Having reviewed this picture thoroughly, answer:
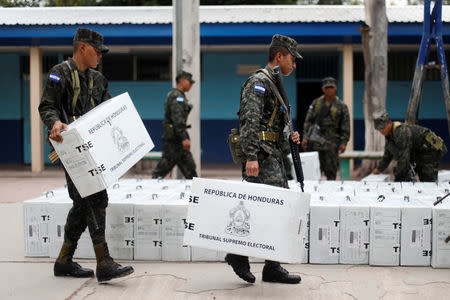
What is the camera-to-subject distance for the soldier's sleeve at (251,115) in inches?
174

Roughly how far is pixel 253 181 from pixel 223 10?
36.5ft

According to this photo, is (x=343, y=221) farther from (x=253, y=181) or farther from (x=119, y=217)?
(x=119, y=217)

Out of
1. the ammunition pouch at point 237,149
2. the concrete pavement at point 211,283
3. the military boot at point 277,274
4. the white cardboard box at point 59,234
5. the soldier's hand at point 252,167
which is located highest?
the ammunition pouch at point 237,149

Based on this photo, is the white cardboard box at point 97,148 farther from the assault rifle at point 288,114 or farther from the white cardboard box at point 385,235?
the white cardboard box at point 385,235

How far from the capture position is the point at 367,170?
40.3 feet

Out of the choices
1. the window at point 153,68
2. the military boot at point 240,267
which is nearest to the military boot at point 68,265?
the military boot at point 240,267

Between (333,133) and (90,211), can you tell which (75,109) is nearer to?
(90,211)

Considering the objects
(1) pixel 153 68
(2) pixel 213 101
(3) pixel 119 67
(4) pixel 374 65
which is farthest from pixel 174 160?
(3) pixel 119 67

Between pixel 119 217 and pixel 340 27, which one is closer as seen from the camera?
pixel 119 217

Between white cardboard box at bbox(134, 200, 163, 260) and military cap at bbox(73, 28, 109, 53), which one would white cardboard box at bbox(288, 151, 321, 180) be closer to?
white cardboard box at bbox(134, 200, 163, 260)

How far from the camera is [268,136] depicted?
15.1 ft

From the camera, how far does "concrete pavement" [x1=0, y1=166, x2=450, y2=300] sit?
4.33 metres

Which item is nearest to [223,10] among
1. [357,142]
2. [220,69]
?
[220,69]

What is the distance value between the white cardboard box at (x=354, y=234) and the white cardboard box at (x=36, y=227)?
2673 mm
